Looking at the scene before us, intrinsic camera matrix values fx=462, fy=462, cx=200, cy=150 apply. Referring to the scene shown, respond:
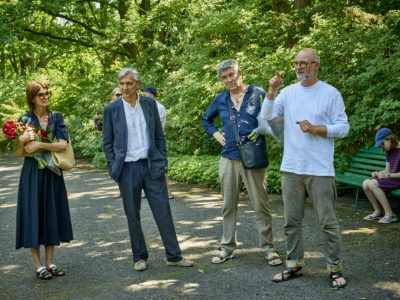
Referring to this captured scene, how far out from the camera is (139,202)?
4.89 meters

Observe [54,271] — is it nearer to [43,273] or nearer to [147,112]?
[43,273]

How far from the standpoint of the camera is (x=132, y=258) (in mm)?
5305

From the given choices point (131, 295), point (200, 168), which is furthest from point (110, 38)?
point (131, 295)

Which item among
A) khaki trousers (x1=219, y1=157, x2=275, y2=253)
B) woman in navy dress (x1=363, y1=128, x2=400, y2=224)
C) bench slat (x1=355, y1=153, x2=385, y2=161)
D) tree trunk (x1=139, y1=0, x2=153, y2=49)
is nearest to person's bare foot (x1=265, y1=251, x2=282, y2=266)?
khaki trousers (x1=219, y1=157, x2=275, y2=253)

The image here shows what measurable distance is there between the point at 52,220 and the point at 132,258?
41.0 inches

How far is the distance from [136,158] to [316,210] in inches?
73.3

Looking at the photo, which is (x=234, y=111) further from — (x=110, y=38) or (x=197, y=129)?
(x=110, y=38)

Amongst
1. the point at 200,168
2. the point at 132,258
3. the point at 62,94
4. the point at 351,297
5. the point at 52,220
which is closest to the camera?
the point at 351,297

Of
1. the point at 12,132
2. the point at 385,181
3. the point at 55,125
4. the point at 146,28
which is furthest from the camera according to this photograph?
the point at 146,28

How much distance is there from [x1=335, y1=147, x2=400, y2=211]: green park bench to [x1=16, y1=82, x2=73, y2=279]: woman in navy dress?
13.7 feet

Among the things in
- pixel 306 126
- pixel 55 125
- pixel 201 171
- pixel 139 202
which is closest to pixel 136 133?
pixel 139 202

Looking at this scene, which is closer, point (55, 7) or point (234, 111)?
point (234, 111)

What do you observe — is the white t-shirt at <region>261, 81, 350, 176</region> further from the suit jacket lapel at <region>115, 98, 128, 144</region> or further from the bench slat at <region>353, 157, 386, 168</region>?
the bench slat at <region>353, 157, 386, 168</region>

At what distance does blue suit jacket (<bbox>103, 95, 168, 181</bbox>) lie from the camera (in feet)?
15.4
